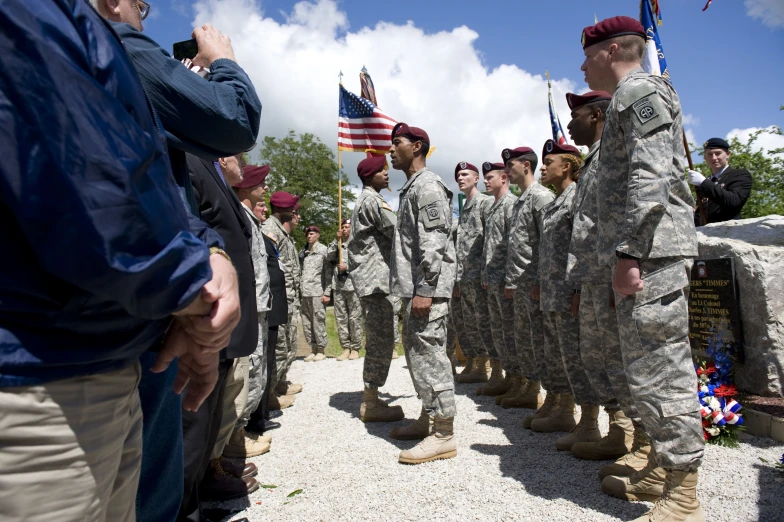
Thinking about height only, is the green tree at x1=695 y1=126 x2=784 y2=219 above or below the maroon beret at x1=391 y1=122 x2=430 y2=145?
above

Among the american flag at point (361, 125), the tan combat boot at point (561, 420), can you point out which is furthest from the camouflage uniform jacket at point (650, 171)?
the american flag at point (361, 125)

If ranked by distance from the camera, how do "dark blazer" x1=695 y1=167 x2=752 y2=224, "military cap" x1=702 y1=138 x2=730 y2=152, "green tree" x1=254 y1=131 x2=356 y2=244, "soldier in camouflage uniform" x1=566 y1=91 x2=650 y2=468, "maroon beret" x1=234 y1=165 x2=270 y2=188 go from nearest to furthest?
1. "soldier in camouflage uniform" x1=566 y1=91 x2=650 y2=468
2. "maroon beret" x1=234 y1=165 x2=270 y2=188
3. "dark blazer" x1=695 y1=167 x2=752 y2=224
4. "military cap" x1=702 y1=138 x2=730 y2=152
5. "green tree" x1=254 y1=131 x2=356 y2=244

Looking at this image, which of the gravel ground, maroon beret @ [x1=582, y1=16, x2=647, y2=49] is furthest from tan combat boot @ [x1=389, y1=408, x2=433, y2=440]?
maroon beret @ [x1=582, y1=16, x2=647, y2=49]

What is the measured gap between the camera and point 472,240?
7.01 metres

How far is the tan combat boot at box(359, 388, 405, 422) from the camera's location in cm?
528

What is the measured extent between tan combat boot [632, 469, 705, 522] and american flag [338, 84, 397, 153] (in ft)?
23.0

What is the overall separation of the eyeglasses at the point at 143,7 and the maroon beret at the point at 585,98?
312 centimetres

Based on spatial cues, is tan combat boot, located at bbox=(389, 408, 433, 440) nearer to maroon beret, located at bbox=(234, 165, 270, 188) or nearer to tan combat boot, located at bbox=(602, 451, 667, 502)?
tan combat boot, located at bbox=(602, 451, 667, 502)

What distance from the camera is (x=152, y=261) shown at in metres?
0.94

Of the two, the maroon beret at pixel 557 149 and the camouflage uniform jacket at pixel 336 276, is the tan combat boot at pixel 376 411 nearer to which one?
the maroon beret at pixel 557 149

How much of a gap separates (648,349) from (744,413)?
7.82ft

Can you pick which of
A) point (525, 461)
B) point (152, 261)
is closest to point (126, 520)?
point (152, 261)

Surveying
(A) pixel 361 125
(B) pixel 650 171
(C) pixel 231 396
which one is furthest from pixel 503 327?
(A) pixel 361 125

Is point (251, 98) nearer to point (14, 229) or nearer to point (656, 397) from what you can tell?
point (14, 229)
